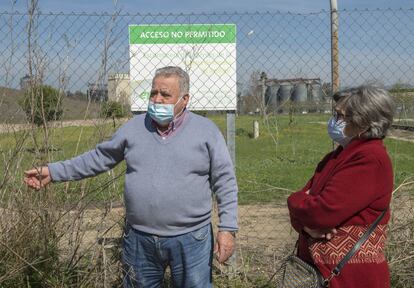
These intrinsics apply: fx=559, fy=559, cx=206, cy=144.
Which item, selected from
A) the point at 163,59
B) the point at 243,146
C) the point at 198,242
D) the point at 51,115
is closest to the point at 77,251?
the point at 51,115

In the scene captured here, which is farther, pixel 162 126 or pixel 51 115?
pixel 51 115

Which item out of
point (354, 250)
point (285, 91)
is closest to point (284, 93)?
point (285, 91)

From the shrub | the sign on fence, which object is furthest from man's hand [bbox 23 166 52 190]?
the sign on fence

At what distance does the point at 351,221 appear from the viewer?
8.55ft

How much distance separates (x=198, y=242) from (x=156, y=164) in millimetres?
496

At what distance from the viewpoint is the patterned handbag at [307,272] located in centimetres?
261

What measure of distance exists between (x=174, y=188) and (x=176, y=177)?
6 cm

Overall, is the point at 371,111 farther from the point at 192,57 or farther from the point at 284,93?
the point at 284,93

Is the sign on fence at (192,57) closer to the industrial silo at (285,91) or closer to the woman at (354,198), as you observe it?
the woman at (354,198)

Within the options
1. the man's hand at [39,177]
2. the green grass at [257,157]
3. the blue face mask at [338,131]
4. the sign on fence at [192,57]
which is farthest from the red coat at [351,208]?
the green grass at [257,157]

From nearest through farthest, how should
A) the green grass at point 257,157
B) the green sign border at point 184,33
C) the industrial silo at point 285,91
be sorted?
1. the green grass at point 257,157
2. the green sign border at point 184,33
3. the industrial silo at point 285,91

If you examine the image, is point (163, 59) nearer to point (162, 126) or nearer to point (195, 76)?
point (195, 76)

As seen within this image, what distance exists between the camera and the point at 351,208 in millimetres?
2518

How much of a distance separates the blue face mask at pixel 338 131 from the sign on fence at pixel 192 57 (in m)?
1.27
